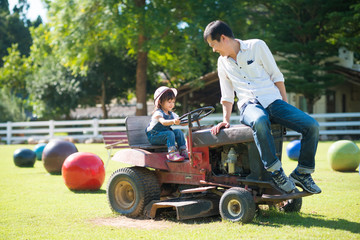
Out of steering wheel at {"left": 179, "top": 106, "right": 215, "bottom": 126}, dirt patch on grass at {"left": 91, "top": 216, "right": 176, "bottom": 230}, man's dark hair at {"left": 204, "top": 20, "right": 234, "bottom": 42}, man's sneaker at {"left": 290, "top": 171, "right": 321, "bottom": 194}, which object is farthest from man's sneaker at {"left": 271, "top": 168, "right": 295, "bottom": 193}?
man's dark hair at {"left": 204, "top": 20, "right": 234, "bottom": 42}

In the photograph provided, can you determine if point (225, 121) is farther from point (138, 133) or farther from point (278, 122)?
point (138, 133)

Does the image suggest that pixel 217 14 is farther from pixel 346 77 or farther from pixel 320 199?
pixel 320 199

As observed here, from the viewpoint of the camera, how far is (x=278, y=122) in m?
5.66

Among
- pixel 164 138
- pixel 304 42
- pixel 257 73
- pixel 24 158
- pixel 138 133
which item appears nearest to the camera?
pixel 257 73

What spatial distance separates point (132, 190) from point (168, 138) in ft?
3.00

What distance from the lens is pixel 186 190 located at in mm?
6215

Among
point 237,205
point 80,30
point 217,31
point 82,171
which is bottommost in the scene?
point 237,205

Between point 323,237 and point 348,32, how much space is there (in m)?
25.7

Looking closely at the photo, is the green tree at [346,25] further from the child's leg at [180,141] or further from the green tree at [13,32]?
the green tree at [13,32]

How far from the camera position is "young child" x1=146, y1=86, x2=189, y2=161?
6465mm

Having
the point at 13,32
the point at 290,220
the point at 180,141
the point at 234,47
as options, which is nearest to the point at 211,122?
the point at 180,141

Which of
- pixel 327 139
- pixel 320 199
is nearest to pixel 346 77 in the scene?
pixel 327 139

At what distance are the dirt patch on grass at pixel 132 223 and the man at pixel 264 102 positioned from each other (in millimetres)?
1281

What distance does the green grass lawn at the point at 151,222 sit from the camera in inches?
207
